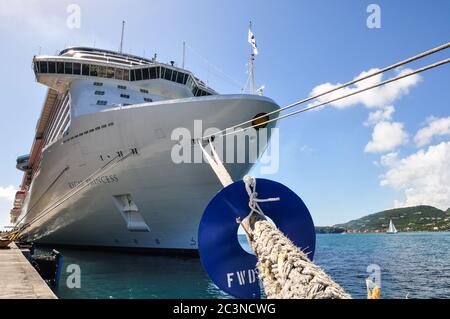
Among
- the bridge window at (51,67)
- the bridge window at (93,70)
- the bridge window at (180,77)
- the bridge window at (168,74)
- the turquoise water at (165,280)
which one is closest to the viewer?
the turquoise water at (165,280)

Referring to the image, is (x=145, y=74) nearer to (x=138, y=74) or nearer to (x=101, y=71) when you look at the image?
(x=138, y=74)

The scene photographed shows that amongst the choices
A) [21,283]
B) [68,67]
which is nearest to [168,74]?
[68,67]

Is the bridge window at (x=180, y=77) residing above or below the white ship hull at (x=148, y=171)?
above

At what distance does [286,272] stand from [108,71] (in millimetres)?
21836

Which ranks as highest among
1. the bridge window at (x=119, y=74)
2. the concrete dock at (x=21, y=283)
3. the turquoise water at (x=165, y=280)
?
the bridge window at (x=119, y=74)

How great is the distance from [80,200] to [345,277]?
50.9 ft

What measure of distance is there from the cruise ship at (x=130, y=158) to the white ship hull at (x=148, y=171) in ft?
0.15

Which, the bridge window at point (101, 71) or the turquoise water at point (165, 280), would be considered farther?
the bridge window at point (101, 71)

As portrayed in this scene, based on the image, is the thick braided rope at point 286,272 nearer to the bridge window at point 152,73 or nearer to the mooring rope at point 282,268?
the mooring rope at point 282,268

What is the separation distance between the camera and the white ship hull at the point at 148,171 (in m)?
15.2

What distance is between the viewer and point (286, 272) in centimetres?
292

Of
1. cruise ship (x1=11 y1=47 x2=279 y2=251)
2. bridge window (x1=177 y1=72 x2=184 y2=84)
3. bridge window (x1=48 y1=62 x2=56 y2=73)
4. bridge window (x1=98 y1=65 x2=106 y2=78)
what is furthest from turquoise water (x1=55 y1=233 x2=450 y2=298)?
bridge window (x1=48 y1=62 x2=56 y2=73)

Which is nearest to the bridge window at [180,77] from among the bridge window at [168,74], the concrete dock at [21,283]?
the bridge window at [168,74]
